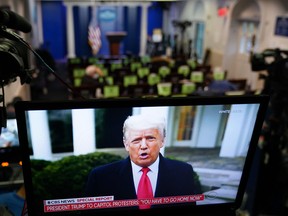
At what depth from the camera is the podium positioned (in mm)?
12528

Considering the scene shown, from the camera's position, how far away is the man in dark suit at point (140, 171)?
1.07 meters

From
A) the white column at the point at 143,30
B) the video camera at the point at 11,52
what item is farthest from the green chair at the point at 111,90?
the white column at the point at 143,30

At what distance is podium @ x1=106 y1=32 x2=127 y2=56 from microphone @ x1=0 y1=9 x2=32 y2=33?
37.9 feet

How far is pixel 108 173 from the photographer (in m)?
1.13

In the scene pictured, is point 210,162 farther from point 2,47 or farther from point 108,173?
point 2,47

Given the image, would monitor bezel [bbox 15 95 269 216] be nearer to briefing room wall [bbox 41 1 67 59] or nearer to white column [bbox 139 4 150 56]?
white column [bbox 139 4 150 56]

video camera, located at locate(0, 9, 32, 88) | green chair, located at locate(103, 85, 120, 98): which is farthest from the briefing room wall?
video camera, located at locate(0, 9, 32, 88)

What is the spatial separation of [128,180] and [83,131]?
0.88 feet

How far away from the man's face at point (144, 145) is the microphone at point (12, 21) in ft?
1.97

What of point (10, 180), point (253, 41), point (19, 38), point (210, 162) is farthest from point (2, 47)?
point (253, 41)

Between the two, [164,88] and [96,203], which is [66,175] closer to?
[96,203]

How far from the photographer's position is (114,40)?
41.5 feet

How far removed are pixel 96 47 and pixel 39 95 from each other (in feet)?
21.1

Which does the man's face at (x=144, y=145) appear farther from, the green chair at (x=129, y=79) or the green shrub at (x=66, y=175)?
the green chair at (x=129, y=79)
